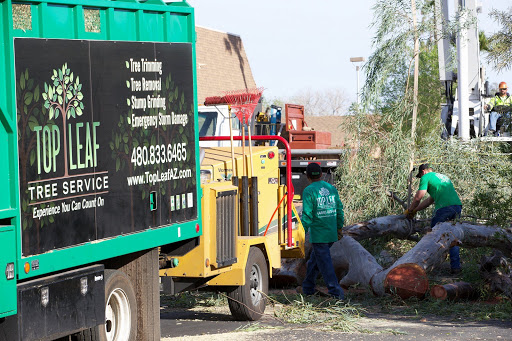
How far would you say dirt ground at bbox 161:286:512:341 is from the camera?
8.44 m

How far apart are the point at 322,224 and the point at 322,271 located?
1.97ft

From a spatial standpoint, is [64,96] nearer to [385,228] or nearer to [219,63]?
[385,228]

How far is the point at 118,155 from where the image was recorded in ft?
23.0

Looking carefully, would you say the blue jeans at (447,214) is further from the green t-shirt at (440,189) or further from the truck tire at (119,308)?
the truck tire at (119,308)

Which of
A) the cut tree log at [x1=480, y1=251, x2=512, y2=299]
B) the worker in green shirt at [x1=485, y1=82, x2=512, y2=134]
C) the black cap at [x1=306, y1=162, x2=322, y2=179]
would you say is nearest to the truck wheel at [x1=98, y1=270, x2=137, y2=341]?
the black cap at [x1=306, y1=162, x2=322, y2=179]

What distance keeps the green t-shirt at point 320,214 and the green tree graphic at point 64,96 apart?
5.04 metres

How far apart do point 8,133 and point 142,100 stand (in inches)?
73.3

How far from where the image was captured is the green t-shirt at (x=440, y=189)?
41.9 ft

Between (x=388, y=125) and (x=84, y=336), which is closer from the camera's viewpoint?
(x=84, y=336)

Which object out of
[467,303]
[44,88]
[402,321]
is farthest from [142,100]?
→ [467,303]

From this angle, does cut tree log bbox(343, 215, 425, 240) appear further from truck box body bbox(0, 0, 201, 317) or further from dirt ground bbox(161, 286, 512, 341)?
truck box body bbox(0, 0, 201, 317)

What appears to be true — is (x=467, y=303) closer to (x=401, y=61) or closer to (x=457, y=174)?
(x=457, y=174)

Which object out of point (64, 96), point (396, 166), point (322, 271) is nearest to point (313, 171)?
point (322, 271)

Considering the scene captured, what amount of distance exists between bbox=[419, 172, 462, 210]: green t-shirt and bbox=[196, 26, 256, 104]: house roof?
19.0 meters
